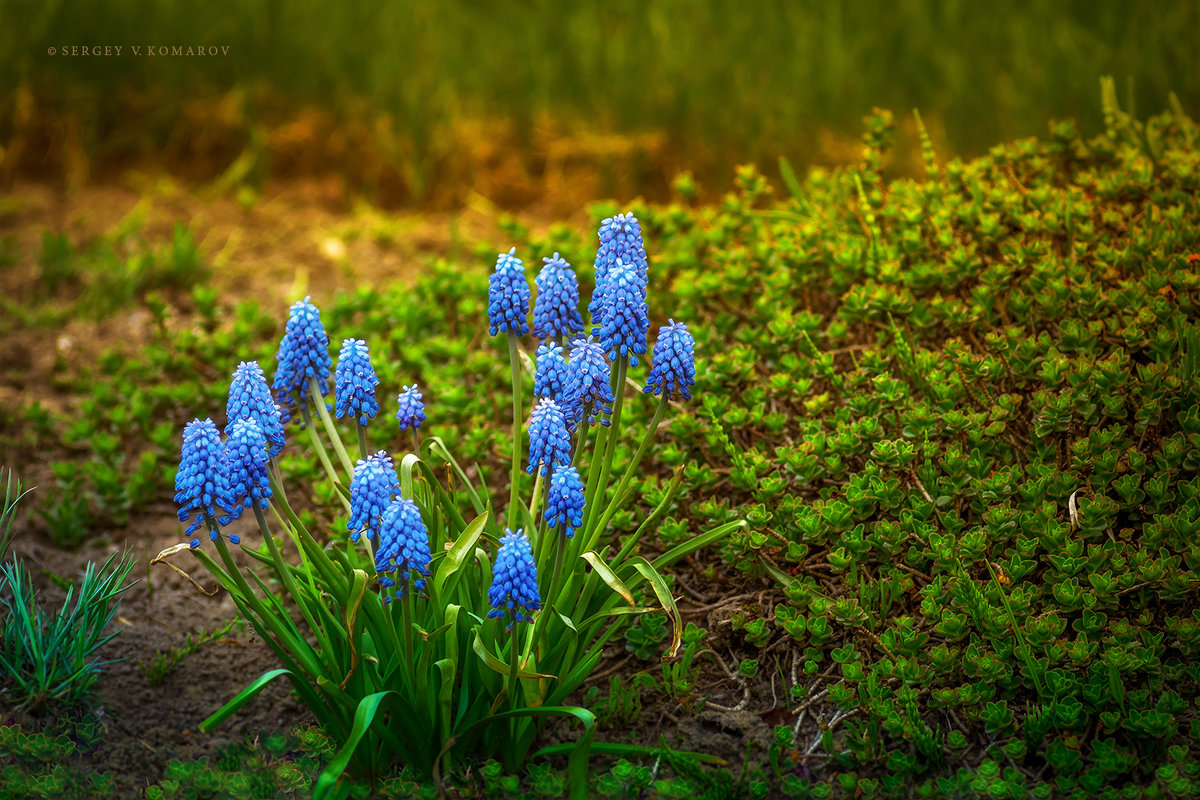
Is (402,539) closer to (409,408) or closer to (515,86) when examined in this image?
(409,408)

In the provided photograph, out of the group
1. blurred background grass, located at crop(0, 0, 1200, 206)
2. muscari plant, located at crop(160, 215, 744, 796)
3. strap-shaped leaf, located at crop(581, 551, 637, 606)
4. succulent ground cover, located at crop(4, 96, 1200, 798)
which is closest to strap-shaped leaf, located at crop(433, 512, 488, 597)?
muscari plant, located at crop(160, 215, 744, 796)

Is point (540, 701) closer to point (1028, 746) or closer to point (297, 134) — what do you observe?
point (1028, 746)

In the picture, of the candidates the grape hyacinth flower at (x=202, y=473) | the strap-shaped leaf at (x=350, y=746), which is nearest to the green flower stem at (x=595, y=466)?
the strap-shaped leaf at (x=350, y=746)

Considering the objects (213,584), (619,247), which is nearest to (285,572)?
(619,247)

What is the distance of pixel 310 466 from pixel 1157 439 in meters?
2.49

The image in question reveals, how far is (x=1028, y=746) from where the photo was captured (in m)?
2.37

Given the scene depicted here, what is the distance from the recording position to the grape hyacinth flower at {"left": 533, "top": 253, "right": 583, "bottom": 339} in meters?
2.36

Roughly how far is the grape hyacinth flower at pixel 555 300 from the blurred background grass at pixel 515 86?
3.30 meters

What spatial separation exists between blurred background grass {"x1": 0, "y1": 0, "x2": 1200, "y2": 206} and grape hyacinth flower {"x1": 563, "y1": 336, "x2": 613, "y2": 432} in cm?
344

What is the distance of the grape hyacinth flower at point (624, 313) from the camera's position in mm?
2223

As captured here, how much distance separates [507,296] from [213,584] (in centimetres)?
158

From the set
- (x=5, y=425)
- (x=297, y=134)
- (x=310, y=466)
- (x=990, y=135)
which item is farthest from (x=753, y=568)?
(x=297, y=134)

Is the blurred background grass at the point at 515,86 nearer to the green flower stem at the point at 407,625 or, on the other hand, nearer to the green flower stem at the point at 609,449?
the green flower stem at the point at 609,449

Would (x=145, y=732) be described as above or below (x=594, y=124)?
below
